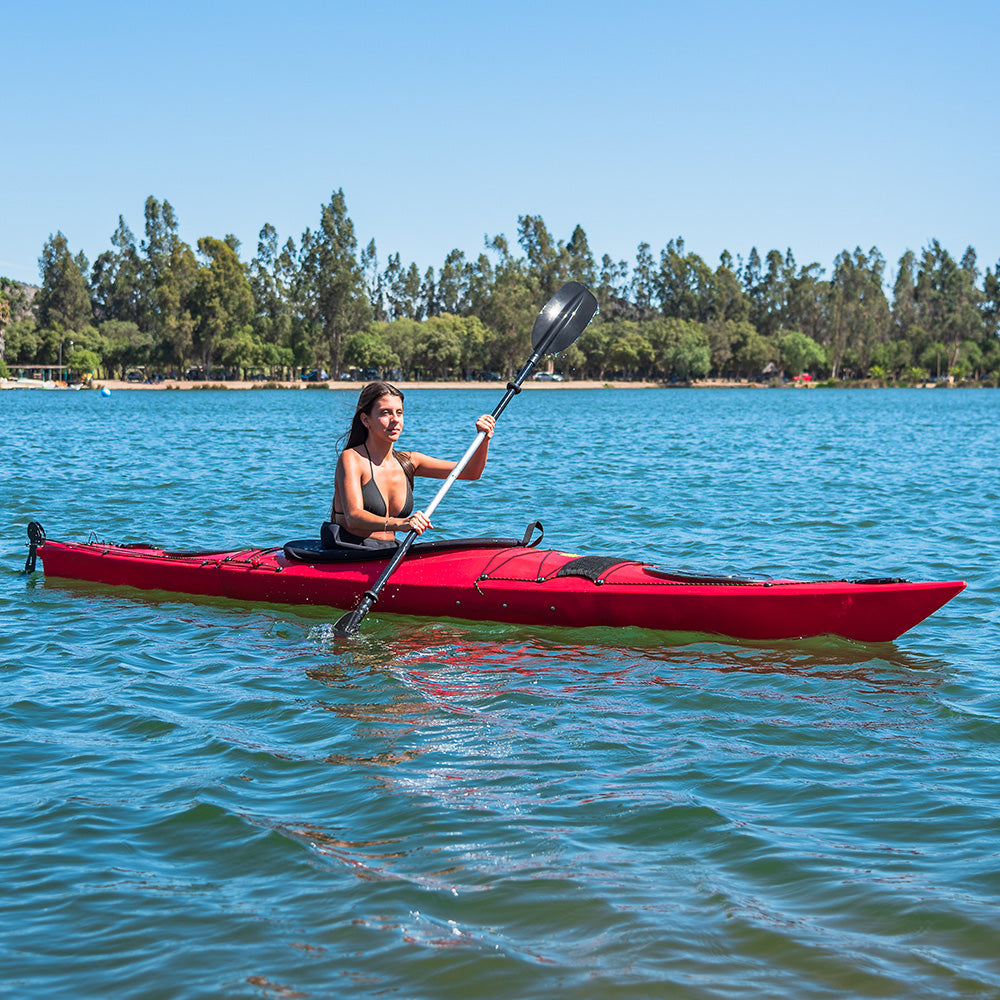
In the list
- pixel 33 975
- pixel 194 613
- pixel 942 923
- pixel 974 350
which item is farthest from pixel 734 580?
pixel 974 350

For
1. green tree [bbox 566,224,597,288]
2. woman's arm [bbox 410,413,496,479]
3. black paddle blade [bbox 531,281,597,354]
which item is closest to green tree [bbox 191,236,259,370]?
green tree [bbox 566,224,597,288]

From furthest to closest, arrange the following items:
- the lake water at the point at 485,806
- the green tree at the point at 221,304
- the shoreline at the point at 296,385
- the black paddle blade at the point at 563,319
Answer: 1. the shoreline at the point at 296,385
2. the green tree at the point at 221,304
3. the black paddle blade at the point at 563,319
4. the lake water at the point at 485,806

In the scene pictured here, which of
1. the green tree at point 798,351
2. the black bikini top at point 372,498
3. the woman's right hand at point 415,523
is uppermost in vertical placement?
the green tree at point 798,351

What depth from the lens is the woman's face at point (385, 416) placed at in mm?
6750

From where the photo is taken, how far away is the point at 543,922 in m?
3.38

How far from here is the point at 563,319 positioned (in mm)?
9219

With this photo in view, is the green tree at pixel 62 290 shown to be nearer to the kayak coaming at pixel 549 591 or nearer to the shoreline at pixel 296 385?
the shoreline at pixel 296 385

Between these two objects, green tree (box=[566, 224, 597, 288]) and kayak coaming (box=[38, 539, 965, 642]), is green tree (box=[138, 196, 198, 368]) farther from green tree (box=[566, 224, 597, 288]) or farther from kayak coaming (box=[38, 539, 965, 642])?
kayak coaming (box=[38, 539, 965, 642])

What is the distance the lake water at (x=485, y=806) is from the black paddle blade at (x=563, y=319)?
2.96 m

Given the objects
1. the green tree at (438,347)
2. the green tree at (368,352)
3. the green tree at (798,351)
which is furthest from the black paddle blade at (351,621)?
the green tree at (798,351)

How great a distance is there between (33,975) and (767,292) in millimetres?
124683

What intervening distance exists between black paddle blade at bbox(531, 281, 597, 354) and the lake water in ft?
9.70

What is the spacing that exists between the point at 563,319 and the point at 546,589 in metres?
3.30

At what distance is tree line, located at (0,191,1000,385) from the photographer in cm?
8800
